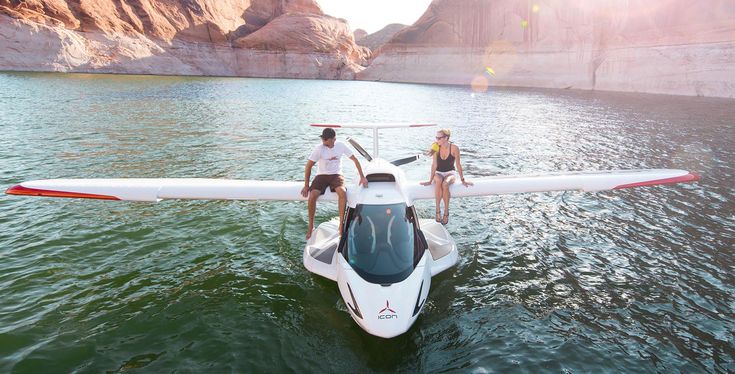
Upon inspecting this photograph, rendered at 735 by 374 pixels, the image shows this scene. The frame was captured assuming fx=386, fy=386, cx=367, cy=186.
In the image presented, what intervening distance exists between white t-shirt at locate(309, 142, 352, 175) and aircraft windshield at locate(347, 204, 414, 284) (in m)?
2.10

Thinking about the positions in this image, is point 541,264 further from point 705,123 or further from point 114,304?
point 705,123

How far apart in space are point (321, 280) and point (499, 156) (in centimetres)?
1762

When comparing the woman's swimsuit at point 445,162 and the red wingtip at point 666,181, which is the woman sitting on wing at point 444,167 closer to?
the woman's swimsuit at point 445,162

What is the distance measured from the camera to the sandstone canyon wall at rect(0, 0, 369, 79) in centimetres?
8262

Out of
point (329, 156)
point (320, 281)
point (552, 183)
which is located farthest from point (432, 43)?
point (320, 281)

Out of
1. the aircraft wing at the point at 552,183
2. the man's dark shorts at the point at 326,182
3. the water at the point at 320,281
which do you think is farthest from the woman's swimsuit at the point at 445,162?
the man's dark shorts at the point at 326,182

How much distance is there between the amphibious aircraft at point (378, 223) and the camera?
23.1 feet

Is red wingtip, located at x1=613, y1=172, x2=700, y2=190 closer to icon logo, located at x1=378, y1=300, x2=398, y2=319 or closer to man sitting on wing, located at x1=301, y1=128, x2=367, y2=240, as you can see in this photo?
man sitting on wing, located at x1=301, y1=128, x2=367, y2=240

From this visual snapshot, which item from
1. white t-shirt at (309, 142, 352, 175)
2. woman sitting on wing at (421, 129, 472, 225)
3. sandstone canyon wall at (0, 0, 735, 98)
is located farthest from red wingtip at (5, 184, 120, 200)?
sandstone canyon wall at (0, 0, 735, 98)

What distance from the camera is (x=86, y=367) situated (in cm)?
674

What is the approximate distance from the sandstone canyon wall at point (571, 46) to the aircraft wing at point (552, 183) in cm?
6036

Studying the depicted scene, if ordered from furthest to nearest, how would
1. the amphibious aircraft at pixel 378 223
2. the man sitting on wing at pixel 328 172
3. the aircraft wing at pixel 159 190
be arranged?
the man sitting on wing at pixel 328 172
the aircraft wing at pixel 159 190
the amphibious aircraft at pixel 378 223

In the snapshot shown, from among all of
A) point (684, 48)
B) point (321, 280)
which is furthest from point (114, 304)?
point (684, 48)

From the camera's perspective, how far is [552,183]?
11.0 m
